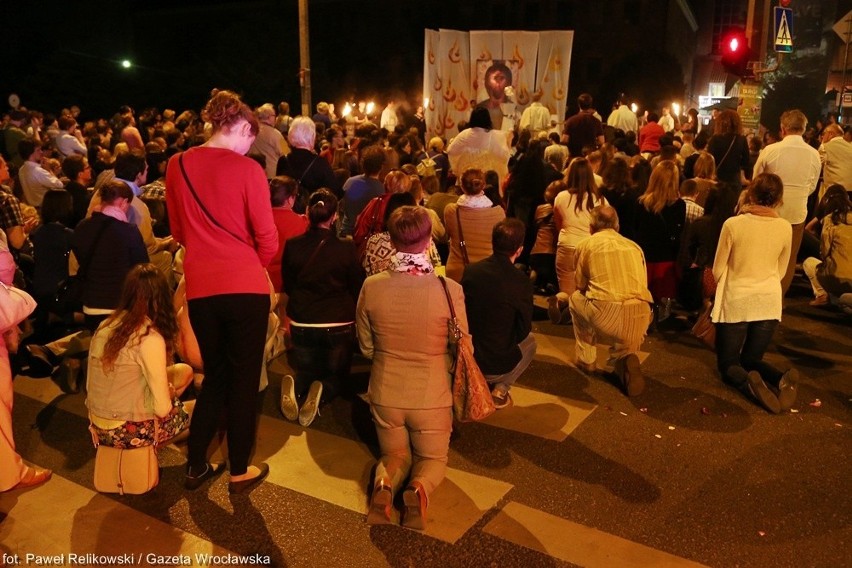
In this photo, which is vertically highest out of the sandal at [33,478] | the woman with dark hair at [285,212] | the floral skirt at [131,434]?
the woman with dark hair at [285,212]

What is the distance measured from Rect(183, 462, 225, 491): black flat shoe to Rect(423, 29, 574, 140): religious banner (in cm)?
1440

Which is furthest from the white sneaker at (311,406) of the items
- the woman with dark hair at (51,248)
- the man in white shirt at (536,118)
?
the man in white shirt at (536,118)

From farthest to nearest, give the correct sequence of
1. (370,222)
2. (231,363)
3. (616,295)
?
(370,222) → (616,295) → (231,363)

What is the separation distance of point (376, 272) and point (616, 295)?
1803 millimetres

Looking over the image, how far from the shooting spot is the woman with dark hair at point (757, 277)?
18.2 feet

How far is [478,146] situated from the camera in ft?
32.0

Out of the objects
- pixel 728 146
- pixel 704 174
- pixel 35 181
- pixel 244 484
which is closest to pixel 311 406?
pixel 244 484

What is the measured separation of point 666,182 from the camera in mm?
7117

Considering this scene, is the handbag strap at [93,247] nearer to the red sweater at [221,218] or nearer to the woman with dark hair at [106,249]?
the woman with dark hair at [106,249]

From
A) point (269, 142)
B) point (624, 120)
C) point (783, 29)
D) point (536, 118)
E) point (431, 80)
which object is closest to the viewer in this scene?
point (269, 142)

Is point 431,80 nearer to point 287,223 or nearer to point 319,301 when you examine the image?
point 287,223

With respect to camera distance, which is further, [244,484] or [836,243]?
[836,243]

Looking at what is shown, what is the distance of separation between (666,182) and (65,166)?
621 cm

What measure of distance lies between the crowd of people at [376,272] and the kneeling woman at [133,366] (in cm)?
1
